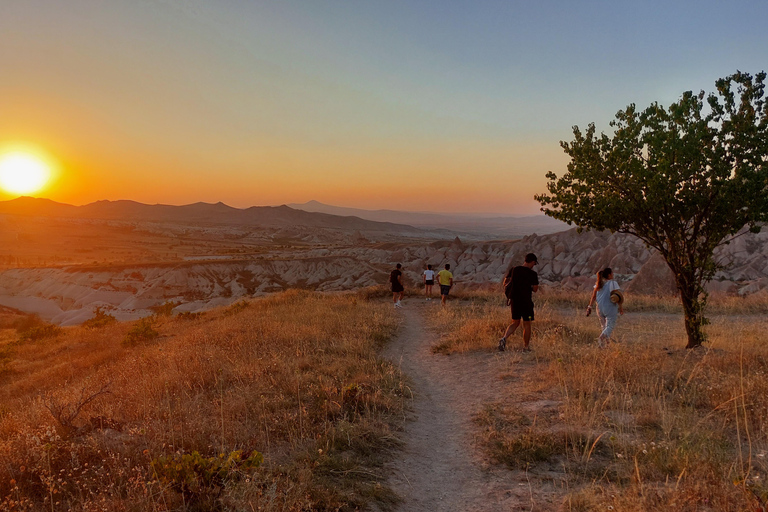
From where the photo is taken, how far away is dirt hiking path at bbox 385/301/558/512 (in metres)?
4.31

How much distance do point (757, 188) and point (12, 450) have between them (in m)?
12.3

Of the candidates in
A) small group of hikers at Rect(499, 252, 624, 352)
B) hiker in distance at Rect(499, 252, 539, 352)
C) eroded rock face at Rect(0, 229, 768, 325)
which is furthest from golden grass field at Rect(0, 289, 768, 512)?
eroded rock face at Rect(0, 229, 768, 325)

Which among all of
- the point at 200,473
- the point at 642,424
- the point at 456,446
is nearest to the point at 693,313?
the point at 642,424

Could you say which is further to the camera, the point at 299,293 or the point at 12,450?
the point at 299,293

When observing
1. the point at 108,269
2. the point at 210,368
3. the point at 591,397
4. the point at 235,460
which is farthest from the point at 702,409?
the point at 108,269

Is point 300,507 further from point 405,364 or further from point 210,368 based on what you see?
point 405,364

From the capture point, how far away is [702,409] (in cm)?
602

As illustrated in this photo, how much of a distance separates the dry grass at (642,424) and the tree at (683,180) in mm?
2351

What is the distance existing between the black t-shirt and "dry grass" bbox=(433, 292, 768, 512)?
124 cm

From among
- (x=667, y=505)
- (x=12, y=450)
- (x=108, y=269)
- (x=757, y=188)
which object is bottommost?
(x=108, y=269)

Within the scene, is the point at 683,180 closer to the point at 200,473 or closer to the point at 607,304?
the point at 607,304

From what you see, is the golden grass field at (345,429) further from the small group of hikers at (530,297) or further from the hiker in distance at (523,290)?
the hiker in distance at (523,290)

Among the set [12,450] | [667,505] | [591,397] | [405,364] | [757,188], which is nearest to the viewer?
[667,505]

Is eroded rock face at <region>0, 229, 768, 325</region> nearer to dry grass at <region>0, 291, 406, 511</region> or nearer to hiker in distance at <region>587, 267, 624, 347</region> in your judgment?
hiker in distance at <region>587, 267, 624, 347</region>
